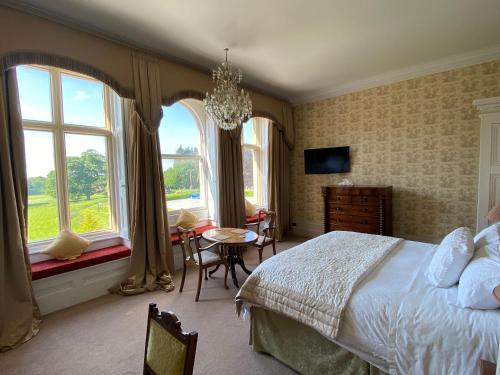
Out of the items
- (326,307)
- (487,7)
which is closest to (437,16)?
(487,7)

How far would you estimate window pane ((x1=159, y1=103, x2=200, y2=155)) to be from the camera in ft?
13.1

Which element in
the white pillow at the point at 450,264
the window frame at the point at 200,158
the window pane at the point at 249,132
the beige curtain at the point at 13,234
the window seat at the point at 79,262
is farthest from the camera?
the window pane at the point at 249,132

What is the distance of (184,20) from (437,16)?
259 cm

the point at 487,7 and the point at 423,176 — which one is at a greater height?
the point at 487,7

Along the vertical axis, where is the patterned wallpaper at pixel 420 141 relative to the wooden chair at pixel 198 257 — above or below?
above

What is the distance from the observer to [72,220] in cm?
311

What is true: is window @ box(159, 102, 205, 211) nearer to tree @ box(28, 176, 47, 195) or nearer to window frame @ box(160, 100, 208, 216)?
window frame @ box(160, 100, 208, 216)

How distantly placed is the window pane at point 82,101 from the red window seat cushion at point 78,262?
1.63 metres

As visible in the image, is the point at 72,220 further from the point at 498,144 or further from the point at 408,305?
the point at 498,144

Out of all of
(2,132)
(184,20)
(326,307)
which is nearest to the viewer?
(326,307)

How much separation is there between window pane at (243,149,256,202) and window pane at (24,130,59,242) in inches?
127

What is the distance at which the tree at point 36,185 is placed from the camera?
9.25ft

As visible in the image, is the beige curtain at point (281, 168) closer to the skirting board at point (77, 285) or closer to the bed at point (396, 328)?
the skirting board at point (77, 285)

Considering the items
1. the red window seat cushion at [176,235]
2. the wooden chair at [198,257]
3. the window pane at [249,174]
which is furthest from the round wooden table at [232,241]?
the window pane at [249,174]
